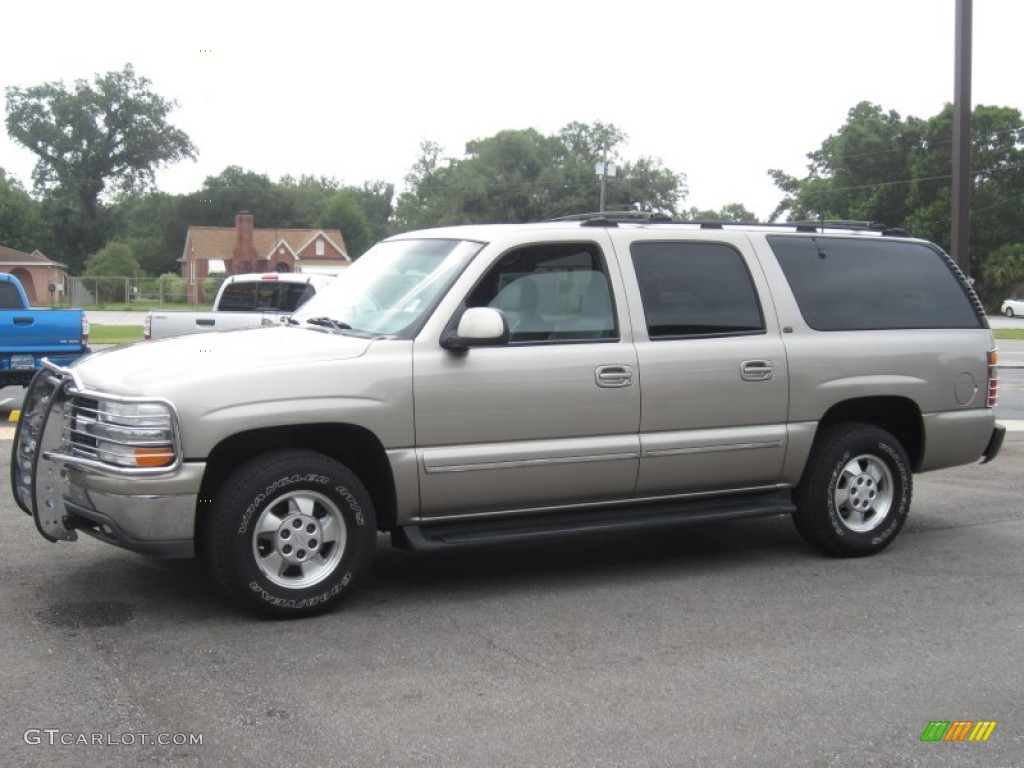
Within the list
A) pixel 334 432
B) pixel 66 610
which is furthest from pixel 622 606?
pixel 66 610

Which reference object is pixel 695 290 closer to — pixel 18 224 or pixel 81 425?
pixel 81 425

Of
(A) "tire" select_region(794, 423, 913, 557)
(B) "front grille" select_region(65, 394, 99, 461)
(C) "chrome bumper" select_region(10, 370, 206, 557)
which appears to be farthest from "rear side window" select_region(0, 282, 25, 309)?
(A) "tire" select_region(794, 423, 913, 557)

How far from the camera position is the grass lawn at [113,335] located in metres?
30.1

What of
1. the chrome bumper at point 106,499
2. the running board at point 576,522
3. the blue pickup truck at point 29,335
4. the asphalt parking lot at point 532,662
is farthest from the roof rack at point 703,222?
the blue pickup truck at point 29,335

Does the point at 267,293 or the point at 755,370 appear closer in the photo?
the point at 755,370

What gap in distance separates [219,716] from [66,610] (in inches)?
66.0

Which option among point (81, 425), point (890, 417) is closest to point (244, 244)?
point (890, 417)

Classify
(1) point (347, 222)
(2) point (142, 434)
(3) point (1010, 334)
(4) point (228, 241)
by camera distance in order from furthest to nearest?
1. (1) point (347, 222)
2. (4) point (228, 241)
3. (3) point (1010, 334)
4. (2) point (142, 434)

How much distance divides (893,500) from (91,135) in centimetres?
9585

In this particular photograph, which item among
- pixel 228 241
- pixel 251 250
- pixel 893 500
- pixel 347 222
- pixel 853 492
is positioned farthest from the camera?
pixel 347 222

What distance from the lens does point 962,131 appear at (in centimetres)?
1383

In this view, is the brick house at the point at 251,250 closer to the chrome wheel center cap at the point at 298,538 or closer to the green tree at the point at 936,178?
the green tree at the point at 936,178

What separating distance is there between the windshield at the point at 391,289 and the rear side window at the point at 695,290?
1.05 metres

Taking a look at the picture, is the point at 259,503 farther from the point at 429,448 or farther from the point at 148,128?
the point at 148,128
